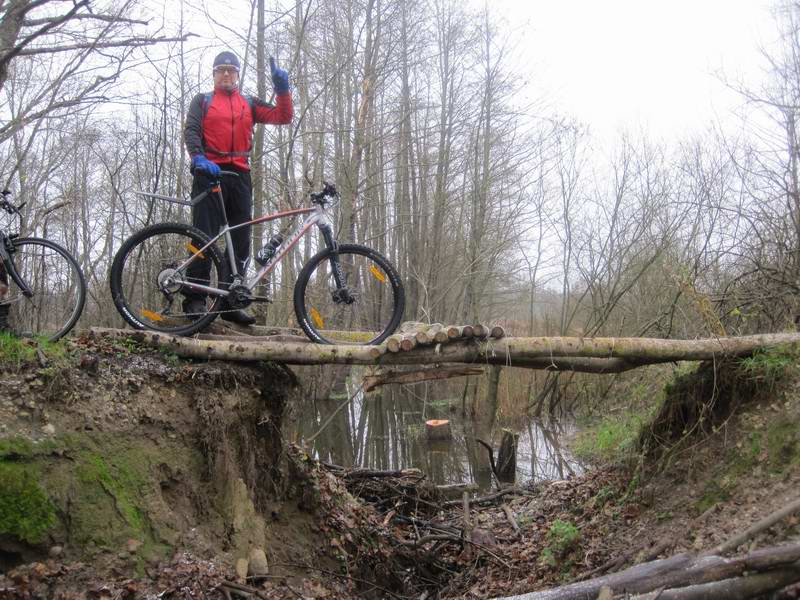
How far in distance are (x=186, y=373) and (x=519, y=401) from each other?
11.4 meters

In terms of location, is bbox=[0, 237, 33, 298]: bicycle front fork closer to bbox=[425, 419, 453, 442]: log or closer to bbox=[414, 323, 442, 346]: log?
bbox=[414, 323, 442, 346]: log

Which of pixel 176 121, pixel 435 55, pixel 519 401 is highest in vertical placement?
pixel 435 55

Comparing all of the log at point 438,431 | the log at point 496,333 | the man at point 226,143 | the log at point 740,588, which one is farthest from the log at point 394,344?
the log at point 438,431

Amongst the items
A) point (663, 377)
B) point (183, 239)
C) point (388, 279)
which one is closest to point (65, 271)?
point (183, 239)

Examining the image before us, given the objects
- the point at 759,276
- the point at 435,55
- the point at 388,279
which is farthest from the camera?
the point at 435,55

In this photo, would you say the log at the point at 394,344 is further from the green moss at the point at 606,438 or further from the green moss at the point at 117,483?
the green moss at the point at 606,438

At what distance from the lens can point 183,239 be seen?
5.82 meters

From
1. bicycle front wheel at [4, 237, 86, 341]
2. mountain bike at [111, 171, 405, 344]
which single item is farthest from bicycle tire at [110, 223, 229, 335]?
bicycle front wheel at [4, 237, 86, 341]

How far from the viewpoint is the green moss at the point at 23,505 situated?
12.3ft

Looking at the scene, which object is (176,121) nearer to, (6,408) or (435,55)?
Answer: (6,408)

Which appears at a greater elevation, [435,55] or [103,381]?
[435,55]

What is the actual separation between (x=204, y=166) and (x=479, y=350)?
9.32 feet

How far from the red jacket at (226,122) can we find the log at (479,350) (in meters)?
1.74

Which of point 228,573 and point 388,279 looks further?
point 388,279
